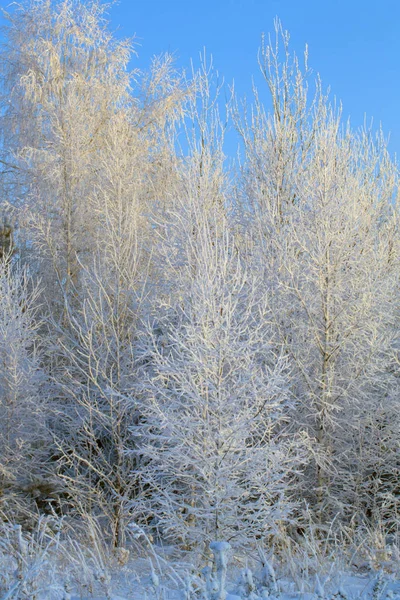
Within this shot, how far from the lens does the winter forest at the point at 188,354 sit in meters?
6.73

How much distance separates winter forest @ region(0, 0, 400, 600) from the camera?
6727 millimetres

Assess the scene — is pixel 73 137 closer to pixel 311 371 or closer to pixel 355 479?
pixel 311 371

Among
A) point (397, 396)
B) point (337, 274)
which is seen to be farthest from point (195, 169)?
point (397, 396)

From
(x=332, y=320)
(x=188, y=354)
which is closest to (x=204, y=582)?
(x=188, y=354)

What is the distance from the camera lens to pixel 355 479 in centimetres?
1050

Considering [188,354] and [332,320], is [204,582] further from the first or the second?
[332,320]

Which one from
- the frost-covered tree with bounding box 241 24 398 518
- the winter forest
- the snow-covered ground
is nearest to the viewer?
the snow-covered ground

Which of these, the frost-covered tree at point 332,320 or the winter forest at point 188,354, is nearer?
the winter forest at point 188,354

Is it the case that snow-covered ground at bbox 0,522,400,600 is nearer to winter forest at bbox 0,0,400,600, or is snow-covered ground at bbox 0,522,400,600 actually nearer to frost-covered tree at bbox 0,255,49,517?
winter forest at bbox 0,0,400,600

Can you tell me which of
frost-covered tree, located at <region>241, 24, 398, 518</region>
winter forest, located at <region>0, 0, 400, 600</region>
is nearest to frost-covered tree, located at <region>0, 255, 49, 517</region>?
winter forest, located at <region>0, 0, 400, 600</region>

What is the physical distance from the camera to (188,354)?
23.3 feet

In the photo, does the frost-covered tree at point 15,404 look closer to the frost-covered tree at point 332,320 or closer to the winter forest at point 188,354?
the winter forest at point 188,354

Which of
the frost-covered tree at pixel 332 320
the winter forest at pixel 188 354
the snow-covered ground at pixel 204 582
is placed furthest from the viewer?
the frost-covered tree at pixel 332 320

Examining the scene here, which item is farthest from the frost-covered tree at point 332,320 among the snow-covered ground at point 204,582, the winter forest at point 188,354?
the snow-covered ground at point 204,582
